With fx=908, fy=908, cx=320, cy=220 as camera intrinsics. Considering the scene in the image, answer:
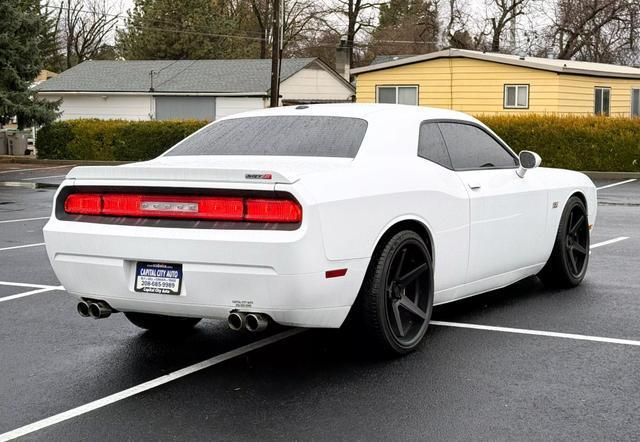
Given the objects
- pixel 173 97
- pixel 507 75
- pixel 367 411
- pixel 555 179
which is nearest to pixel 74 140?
pixel 173 97

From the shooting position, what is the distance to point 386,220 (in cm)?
537

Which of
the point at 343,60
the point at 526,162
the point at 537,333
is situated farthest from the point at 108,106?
the point at 537,333

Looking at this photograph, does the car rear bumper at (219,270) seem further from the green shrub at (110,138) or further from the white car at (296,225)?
the green shrub at (110,138)

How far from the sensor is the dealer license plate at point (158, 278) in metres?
5.02

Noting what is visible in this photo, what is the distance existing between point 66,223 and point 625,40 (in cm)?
4456

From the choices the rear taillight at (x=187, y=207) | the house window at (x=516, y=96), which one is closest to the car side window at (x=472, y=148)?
the rear taillight at (x=187, y=207)

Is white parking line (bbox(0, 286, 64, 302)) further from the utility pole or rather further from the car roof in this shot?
the utility pole

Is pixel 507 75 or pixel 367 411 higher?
pixel 507 75

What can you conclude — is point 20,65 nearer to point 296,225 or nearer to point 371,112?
point 371,112

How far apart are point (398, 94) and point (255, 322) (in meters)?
26.1

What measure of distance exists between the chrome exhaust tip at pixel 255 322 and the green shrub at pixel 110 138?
85.6 ft

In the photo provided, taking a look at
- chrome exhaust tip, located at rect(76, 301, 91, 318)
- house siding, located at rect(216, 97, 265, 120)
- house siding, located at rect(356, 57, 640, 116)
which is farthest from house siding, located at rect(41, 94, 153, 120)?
chrome exhaust tip, located at rect(76, 301, 91, 318)

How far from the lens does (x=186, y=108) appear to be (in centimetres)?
4147

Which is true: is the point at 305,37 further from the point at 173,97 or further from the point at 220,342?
the point at 220,342
